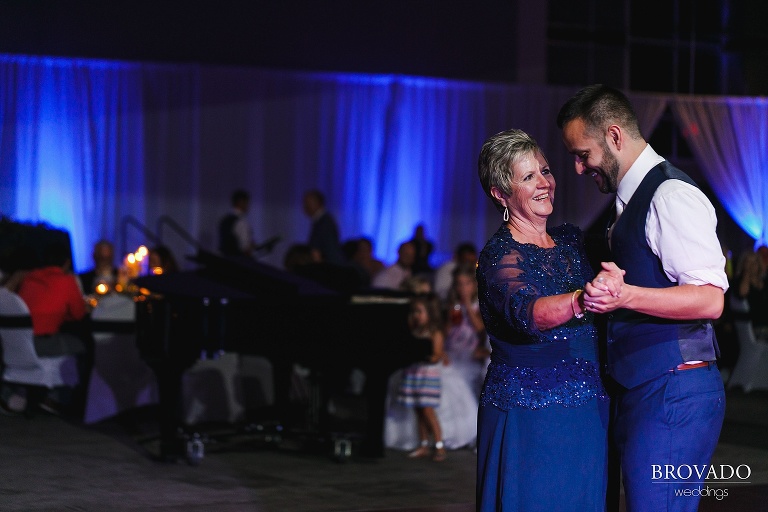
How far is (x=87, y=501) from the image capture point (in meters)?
5.32

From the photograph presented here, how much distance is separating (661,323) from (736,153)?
42.8 feet

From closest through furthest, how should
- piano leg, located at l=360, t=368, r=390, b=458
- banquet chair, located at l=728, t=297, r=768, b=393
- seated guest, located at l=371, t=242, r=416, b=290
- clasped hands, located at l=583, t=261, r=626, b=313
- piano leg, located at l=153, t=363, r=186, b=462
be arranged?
clasped hands, located at l=583, t=261, r=626, b=313 < piano leg, located at l=153, t=363, r=186, b=462 < piano leg, located at l=360, t=368, r=390, b=458 < banquet chair, located at l=728, t=297, r=768, b=393 < seated guest, located at l=371, t=242, r=416, b=290

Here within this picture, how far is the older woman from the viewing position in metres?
2.87

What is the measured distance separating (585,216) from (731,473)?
881cm

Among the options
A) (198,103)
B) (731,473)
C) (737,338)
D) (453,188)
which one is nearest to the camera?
(731,473)

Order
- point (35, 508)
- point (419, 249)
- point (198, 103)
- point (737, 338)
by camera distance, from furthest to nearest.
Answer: point (198, 103), point (419, 249), point (737, 338), point (35, 508)

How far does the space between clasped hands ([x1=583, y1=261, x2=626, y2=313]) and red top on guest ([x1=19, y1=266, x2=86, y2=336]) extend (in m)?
6.29

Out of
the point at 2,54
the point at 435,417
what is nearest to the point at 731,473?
the point at 435,417

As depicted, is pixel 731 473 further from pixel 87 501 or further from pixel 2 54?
pixel 2 54

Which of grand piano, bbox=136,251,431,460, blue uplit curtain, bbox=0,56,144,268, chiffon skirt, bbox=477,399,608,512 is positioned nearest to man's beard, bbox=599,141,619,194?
chiffon skirt, bbox=477,399,608,512

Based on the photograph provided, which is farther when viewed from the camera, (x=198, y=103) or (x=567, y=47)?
(x=567, y=47)

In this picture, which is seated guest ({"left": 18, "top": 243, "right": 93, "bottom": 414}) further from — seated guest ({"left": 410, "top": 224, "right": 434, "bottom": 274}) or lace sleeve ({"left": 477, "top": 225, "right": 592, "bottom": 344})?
lace sleeve ({"left": 477, "top": 225, "right": 592, "bottom": 344})

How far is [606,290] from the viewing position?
2.46 meters

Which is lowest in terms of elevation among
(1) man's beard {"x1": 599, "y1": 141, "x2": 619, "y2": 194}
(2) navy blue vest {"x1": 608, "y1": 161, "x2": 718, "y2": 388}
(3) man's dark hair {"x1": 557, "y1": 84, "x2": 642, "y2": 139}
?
(2) navy blue vest {"x1": 608, "y1": 161, "x2": 718, "y2": 388}
